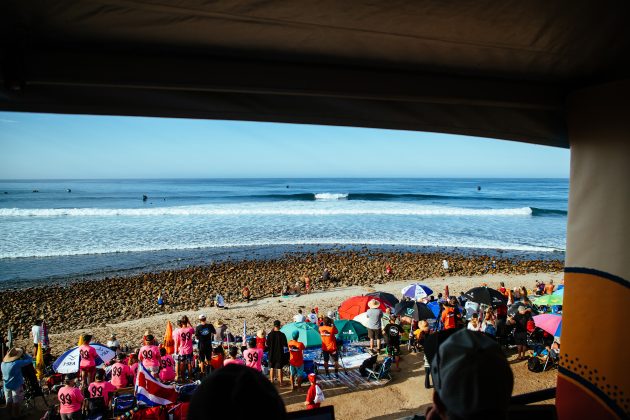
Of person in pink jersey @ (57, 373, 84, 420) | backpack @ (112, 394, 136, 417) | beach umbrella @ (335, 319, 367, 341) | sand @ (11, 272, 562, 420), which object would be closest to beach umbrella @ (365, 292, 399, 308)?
sand @ (11, 272, 562, 420)

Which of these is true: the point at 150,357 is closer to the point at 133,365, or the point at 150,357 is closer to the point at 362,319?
the point at 133,365

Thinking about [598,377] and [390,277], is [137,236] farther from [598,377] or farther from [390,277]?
[598,377]

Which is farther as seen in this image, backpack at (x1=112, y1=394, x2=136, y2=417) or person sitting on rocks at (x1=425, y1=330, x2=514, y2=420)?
backpack at (x1=112, y1=394, x2=136, y2=417)

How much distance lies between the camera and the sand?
7.25 metres

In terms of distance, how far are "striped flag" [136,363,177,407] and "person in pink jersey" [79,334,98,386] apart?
2154 millimetres

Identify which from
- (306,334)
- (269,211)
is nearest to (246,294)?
(306,334)

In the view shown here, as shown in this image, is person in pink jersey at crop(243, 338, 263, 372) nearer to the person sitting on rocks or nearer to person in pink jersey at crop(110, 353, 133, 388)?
person in pink jersey at crop(110, 353, 133, 388)

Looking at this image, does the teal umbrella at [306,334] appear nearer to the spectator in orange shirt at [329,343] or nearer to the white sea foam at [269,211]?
the spectator in orange shirt at [329,343]

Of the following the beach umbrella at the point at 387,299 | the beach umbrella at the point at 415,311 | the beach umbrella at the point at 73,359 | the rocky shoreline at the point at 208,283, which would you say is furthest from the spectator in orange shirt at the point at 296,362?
the rocky shoreline at the point at 208,283

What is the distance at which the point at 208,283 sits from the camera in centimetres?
1741

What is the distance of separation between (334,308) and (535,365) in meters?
6.85

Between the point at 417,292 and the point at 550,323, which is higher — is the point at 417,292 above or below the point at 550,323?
below

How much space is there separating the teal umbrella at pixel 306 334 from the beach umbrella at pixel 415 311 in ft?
8.36

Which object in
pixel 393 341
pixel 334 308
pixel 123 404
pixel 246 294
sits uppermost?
pixel 123 404
